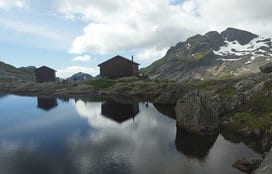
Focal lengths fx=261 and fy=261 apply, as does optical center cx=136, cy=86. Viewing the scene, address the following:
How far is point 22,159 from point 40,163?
348cm

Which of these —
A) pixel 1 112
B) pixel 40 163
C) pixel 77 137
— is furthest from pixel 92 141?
pixel 1 112

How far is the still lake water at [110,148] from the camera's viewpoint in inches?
1233

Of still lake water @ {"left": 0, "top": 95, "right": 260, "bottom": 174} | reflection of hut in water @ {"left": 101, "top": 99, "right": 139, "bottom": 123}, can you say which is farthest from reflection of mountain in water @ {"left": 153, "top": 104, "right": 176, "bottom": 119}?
reflection of hut in water @ {"left": 101, "top": 99, "right": 139, "bottom": 123}

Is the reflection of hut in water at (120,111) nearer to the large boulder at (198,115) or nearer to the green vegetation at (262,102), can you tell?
the large boulder at (198,115)

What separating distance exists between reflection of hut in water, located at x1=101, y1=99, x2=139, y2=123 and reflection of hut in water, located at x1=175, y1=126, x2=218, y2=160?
66.3ft

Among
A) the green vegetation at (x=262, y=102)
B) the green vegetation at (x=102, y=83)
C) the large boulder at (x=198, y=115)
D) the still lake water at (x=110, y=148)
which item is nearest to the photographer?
the still lake water at (x=110, y=148)

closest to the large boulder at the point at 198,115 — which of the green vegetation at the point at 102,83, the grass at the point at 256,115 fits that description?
the grass at the point at 256,115

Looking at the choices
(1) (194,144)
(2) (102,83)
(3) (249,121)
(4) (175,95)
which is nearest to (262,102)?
(3) (249,121)

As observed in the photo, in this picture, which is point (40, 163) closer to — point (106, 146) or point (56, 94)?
point (106, 146)

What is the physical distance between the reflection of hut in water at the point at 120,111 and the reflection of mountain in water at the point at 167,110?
6.52 meters

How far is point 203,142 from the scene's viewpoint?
4131 cm

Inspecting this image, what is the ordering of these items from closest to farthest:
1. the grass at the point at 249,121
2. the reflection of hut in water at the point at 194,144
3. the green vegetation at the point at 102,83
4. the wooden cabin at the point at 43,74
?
the reflection of hut in water at the point at 194,144, the grass at the point at 249,121, the green vegetation at the point at 102,83, the wooden cabin at the point at 43,74

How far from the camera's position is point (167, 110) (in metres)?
73.2

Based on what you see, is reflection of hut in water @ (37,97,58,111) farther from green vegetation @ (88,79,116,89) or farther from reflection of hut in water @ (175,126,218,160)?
reflection of hut in water @ (175,126,218,160)
